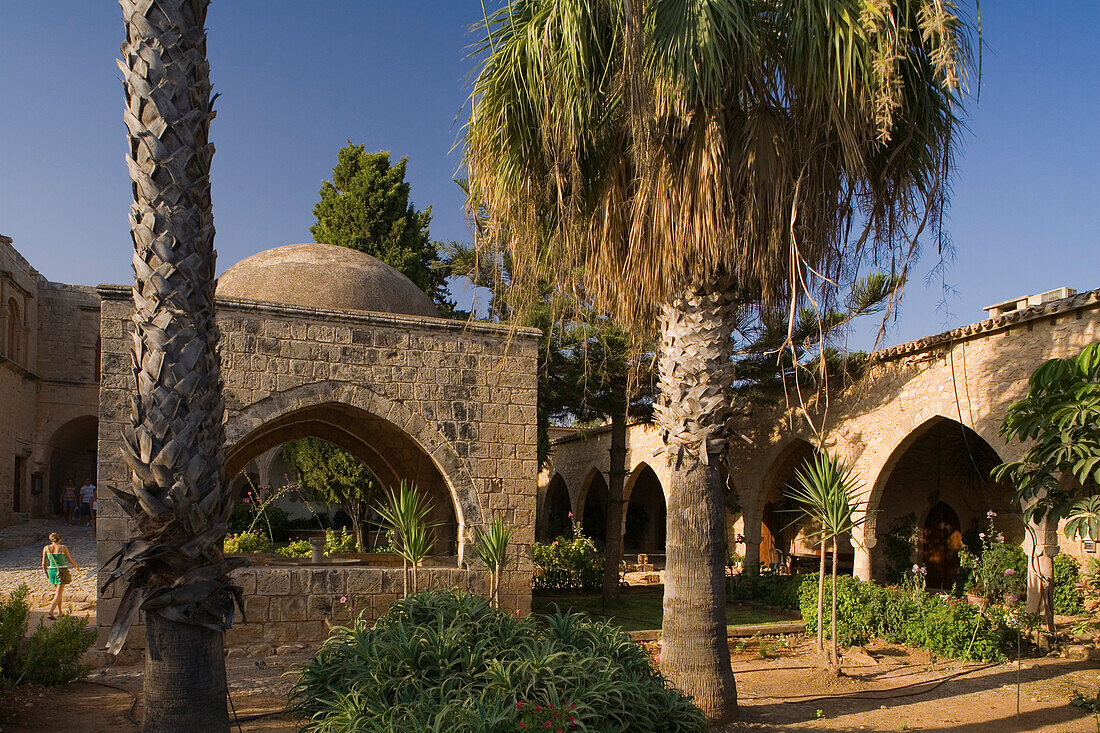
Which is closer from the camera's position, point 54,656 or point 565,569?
point 54,656

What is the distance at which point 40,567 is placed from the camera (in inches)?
523

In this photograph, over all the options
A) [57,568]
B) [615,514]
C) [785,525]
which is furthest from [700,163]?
[785,525]

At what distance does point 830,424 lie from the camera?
13.2m

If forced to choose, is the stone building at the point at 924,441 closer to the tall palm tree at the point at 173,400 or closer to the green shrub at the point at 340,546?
the green shrub at the point at 340,546

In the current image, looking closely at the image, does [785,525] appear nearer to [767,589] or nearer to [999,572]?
Answer: [767,589]

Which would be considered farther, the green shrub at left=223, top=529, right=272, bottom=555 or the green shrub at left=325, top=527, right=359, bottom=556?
the green shrub at left=325, top=527, right=359, bottom=556

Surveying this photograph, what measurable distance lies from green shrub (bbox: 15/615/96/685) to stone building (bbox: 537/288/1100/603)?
22.3 ft

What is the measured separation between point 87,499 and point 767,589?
16.5 m

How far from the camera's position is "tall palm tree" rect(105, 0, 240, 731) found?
346cm

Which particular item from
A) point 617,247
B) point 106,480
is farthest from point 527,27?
point 106,480

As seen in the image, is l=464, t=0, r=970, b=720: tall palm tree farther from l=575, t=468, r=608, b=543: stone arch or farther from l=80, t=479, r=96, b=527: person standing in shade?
l=80, t=479, r=96, b=527: person standing in shade

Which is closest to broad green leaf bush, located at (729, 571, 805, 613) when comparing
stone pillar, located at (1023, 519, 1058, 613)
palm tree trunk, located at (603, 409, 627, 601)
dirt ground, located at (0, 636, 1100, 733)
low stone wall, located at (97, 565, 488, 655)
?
palm tree trunk, located at (603, 409, 627, 601)

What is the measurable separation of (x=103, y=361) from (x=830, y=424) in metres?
10.6

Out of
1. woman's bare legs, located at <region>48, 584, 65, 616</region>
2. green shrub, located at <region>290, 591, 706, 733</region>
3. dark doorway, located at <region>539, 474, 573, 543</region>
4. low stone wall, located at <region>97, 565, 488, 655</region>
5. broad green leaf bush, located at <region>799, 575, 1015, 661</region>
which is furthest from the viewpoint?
dark doorway, located at <region>539, 474, 573, 543</region>
